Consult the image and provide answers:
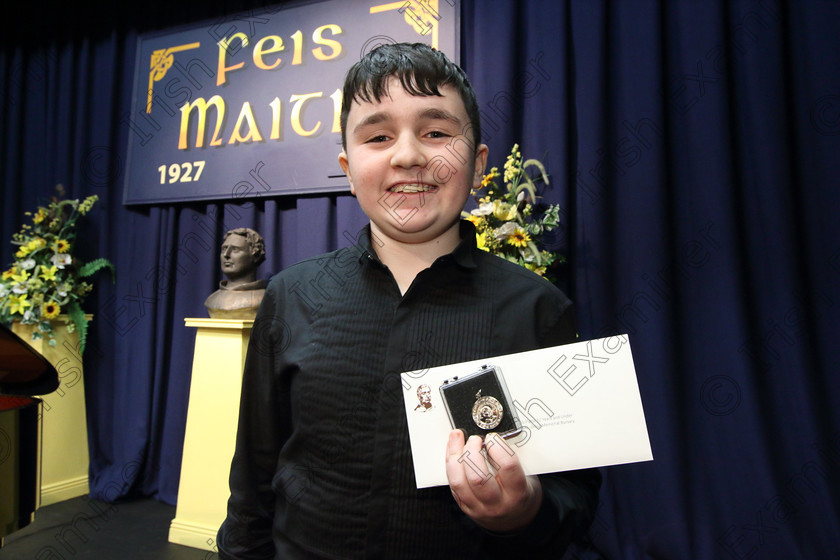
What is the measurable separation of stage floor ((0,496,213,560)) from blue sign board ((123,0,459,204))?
1.76 metres

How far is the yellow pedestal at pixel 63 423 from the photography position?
8.56 feet

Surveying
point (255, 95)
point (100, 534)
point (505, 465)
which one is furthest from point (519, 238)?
point (100, 534)

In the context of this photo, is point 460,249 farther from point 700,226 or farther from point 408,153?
point 700,226

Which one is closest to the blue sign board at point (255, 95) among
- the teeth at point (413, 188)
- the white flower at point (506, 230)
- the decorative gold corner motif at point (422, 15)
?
the decorative gold corner motif at point (422, 15)

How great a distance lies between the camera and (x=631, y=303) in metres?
1.97

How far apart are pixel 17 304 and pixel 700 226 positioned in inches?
135

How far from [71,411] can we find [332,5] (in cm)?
277

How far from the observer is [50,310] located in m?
2.60

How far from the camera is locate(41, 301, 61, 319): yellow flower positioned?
259 cm

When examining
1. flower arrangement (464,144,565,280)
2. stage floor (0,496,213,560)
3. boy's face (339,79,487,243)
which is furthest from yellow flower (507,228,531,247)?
stage floor (0,496,213,560)

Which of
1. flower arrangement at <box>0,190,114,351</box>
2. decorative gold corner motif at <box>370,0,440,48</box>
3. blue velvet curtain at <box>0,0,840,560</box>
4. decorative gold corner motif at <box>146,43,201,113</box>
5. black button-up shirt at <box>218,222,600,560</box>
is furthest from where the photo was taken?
decorative gold corner motif at <box>146,43,201,113</box>

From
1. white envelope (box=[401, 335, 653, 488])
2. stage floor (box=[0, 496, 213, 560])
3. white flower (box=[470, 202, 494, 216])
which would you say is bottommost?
stage floor (box=[0, 496, 213, 560])

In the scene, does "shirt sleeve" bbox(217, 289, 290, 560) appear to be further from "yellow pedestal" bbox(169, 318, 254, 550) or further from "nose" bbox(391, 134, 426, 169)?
"yellow pedestal" bbox(169, 318, 254, 550)

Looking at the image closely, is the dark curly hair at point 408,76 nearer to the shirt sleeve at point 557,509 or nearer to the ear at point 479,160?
the ear at point 479,160
